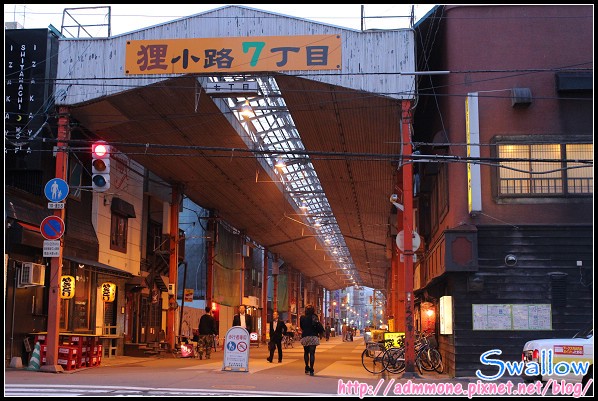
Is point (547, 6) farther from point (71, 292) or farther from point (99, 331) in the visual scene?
point (99, 331)

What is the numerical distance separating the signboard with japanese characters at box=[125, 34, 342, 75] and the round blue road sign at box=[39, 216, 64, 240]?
5522 millimetres

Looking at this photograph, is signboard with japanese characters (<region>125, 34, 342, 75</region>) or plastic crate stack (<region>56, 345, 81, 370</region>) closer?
plastic crate stack (<region>56, 345, 81, 370</region>)

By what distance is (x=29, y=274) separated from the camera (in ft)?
69.1

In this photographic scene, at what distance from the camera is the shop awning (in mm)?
24356

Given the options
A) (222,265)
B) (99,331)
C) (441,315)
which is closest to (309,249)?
(222,265)

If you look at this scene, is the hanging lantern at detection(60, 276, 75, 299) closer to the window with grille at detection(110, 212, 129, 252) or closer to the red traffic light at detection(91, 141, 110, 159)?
the window with grille at detection(110, 212, 129, 252)

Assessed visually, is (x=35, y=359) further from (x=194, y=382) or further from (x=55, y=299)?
(x=194, y=382)

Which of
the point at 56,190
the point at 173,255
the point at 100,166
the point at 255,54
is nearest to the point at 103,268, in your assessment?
the point at 56,190

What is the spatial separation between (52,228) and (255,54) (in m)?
7.84

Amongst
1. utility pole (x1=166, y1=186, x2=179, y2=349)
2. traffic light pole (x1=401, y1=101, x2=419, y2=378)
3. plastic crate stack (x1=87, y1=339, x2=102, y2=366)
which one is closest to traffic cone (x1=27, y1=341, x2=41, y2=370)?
plastic crate stack (x1=87, y1=339, x2=102, y2=366)

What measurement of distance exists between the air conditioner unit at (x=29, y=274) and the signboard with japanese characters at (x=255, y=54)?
6.97 meters

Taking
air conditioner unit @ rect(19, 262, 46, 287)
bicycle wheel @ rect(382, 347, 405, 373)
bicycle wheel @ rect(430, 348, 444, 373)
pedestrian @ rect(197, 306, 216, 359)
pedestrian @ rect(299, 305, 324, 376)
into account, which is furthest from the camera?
pedestrian @ rect(197, 306, 216, 359)

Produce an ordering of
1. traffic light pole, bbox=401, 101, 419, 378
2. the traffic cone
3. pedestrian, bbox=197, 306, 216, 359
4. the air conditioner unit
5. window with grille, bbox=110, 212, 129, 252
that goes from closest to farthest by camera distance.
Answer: traffic light pole, bbox=401, 101, 419, 378
the traffic cone
the air conditioner unit
pedestrian, bbox=197, 306, 216, 359
window with grille, bbox=110, 212, 129, 252

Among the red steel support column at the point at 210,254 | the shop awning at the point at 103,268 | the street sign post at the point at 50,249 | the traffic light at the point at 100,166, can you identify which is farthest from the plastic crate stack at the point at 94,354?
the red steel support column at the point at 210,254
